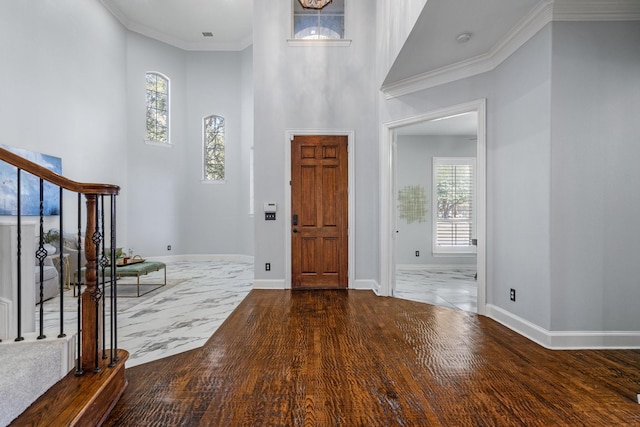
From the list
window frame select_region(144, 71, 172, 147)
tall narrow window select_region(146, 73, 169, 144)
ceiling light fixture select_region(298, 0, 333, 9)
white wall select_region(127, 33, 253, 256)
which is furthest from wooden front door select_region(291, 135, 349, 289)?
tall narrow window select_region(146, 73, 169, 144)

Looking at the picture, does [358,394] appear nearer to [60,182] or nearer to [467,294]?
[60,182]

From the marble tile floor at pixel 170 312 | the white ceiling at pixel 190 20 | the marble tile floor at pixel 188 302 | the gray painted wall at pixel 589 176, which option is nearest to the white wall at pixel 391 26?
the gray painted wall at pixel 589 176

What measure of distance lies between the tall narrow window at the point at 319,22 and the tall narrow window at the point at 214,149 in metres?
4.17

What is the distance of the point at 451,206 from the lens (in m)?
7.09

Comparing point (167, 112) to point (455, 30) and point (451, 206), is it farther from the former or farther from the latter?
point (455, 30)

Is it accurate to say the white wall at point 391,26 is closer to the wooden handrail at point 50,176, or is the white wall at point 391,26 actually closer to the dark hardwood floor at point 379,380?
the wooden handrail at point 50,176

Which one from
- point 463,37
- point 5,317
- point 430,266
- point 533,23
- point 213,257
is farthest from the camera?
point 213,257

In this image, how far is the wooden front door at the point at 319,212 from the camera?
4832 millimetres

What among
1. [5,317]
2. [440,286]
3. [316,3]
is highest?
[316,3]

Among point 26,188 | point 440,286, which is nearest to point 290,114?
point 440,286

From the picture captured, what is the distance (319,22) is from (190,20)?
4.26m

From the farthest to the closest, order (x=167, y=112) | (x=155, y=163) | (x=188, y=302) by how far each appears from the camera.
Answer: (x=167, y=112) < (x=155, y=163) < (x=188, y=302)

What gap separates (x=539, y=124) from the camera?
2.82m

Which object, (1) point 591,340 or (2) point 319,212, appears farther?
(2) point 319,212
